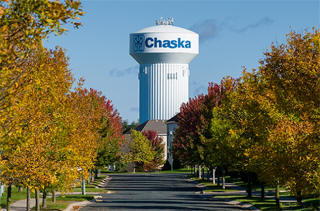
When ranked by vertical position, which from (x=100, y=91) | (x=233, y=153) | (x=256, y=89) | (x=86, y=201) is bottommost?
(x=86, y=201)

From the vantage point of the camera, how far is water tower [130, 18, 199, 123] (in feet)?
440

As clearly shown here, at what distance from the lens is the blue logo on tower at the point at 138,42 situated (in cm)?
13388

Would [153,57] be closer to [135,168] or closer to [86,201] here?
[135,168]

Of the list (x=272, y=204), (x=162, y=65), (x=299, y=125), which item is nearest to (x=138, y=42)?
(x=162, y=65)

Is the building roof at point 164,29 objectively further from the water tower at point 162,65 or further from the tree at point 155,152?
the tree at point 155,152

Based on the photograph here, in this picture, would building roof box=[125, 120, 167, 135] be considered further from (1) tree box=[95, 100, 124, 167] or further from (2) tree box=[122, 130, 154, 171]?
(1) tree box=[95, 100, 124, 167]

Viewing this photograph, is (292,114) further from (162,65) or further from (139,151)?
(162,65)

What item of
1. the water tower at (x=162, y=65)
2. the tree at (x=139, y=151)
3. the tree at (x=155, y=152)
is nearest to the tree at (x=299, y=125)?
the tree at (x=139, y=151)

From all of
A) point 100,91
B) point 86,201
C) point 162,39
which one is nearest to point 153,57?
point 162,39

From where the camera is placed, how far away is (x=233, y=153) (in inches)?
1699

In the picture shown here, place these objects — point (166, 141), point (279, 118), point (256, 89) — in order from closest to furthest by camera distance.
Answer: 1. point (279, 118)
2. point (256, 89)
3. point (166, 141)

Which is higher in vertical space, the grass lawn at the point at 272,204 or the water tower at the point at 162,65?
the water tower at the point at 162,65

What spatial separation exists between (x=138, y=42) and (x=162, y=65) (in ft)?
30.3

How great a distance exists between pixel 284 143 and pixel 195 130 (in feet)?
125
